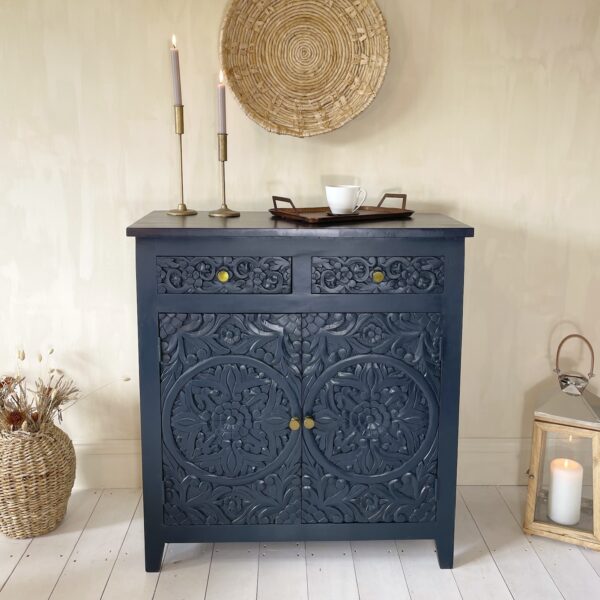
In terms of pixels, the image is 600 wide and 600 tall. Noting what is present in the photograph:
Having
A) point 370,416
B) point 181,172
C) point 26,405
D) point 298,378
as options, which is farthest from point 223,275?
point 26,405

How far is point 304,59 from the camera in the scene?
2379 mm

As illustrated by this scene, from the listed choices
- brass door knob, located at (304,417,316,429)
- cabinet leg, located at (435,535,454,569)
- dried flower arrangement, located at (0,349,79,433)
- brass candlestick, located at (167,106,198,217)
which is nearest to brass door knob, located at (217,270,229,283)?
brass candlestick, located at (167,106,198,217)

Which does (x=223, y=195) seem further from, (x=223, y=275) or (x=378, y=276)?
(x=378, y=276)

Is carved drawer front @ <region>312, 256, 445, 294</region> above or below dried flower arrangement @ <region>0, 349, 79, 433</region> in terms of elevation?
above

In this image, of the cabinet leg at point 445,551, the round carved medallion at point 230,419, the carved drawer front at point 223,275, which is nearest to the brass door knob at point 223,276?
the carved drawer front at point 223,275

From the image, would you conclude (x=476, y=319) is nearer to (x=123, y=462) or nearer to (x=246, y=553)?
(x=246, y=553)

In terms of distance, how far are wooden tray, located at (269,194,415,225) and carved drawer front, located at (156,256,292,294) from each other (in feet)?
0.48

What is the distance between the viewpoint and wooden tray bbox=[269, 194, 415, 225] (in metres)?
2.06

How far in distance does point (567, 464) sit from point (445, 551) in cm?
49

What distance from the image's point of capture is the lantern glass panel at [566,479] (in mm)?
2318

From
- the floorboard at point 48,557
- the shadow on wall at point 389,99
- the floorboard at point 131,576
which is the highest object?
the shadow on wall at point 389,99

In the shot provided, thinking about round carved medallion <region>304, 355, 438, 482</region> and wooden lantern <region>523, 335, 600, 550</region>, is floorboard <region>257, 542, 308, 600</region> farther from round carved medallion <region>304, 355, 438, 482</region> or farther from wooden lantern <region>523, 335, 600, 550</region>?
wooden lantern <region>523, 335, 600, 550</region>

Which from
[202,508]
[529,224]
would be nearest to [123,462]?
[202,508]

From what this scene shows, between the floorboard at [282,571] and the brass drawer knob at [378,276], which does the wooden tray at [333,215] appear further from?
the floorboard at [282,571]
